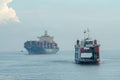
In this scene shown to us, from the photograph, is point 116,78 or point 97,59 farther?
point 97,59

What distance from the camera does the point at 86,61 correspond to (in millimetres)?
134625

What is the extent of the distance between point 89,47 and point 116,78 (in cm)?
4012

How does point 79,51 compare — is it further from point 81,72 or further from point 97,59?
point 81,72

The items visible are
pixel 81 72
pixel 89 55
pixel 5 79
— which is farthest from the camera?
pixel 89 55

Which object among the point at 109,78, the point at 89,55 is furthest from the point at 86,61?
the point at 109,78

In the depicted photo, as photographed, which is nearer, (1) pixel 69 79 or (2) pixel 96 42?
(1) pixel 69 79

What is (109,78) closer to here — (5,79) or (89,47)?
(5,79)

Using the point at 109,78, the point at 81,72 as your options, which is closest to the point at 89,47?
the point at 81,72

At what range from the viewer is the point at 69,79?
9200cm

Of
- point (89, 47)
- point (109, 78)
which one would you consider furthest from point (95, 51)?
point (109, 78)

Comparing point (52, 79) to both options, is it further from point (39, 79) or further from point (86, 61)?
point (86, 61)

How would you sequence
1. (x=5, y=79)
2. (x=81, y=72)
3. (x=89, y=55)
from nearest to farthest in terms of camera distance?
1. (x=5, y=79)
2. (x=81, y=72)
3. (x=89, y=55)

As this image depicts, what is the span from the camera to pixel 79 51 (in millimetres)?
136500

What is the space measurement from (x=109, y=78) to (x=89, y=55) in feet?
127
